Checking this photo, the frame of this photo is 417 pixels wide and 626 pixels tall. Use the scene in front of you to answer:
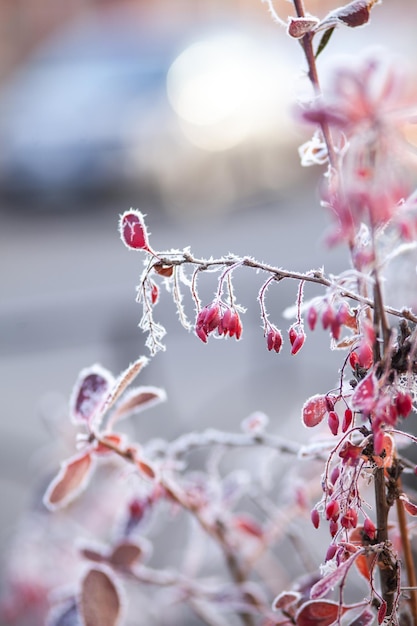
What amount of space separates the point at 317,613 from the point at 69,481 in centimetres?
26

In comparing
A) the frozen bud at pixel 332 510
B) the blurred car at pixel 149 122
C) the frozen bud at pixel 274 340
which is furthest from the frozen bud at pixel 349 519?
the blurred car at pixel 149 122

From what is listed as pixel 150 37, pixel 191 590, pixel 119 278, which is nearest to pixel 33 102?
pixel 150 37

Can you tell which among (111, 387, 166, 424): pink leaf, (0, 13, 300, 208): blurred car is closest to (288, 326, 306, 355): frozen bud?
(111, 387, 166, 424): pink leaf

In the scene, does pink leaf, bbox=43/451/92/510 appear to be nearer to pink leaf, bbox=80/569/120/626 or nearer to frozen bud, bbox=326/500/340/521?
pink leaf, bbox=80/569/120/626

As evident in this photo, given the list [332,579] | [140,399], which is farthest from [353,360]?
[140,399]

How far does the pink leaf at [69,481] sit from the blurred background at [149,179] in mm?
2510

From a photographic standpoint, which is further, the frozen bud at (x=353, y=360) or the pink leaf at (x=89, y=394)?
the pink leaf at (x=89, y=394)

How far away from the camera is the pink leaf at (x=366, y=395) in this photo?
454 millimetres

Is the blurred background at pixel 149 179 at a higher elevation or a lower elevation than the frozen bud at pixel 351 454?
higher

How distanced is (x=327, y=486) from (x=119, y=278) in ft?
15.0

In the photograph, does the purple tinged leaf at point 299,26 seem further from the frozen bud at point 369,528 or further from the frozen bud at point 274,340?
the frozen bud at point 369,528

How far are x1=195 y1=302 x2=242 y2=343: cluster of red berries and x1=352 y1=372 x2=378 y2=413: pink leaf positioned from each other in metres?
0.10

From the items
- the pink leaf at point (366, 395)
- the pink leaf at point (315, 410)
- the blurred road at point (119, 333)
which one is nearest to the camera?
the pink leaf at point (366, 395)

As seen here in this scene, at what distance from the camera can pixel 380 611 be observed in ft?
1.71
